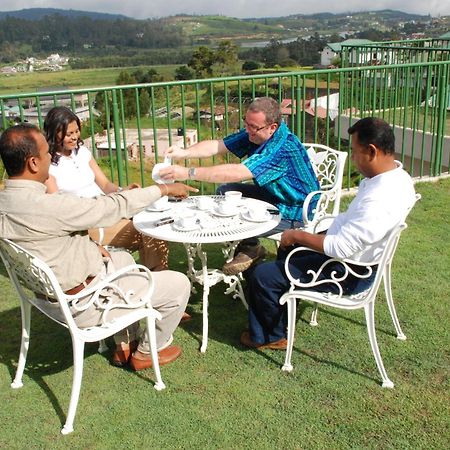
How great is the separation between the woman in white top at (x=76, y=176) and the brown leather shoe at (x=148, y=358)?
79 cm

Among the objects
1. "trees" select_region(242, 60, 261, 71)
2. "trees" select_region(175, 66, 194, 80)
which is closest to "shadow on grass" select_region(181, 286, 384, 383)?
"trees" select_region(175, 66, 194, 80)

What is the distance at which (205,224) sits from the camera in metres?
3.00

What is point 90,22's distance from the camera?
→ 171m

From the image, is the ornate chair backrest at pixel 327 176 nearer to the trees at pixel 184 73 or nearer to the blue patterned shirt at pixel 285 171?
the blue patterned shirt at pixel 285 171

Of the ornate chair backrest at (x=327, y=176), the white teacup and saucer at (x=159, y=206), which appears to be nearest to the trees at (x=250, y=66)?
the ornate chair backrest at (x=327, y=176)

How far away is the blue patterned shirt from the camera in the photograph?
3.38 meters

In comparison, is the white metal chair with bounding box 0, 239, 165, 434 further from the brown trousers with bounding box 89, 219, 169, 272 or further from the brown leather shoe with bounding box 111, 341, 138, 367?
the brown trousers with bounding box 89, 219, 169, 272

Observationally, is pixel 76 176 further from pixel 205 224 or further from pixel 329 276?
pixel 329 276

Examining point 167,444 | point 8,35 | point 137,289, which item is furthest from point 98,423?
point 8,35

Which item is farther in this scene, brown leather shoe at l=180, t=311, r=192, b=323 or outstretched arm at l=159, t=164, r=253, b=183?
brown leather shoe at l=180, t=311, r=192, b=323

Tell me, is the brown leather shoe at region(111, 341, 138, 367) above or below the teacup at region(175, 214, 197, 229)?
Answer: below

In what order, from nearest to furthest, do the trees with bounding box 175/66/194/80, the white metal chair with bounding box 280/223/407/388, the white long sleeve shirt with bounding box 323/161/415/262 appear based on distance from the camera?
1. the white long sleeve shirt with bounding box 323/161/415/262
2. the white metal chair with bounding box 280/223/407/388
3. the trees with bounding box 175/66/194/80

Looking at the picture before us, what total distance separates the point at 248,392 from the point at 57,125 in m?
2.13

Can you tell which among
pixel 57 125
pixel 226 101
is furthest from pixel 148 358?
pixel 226 101
